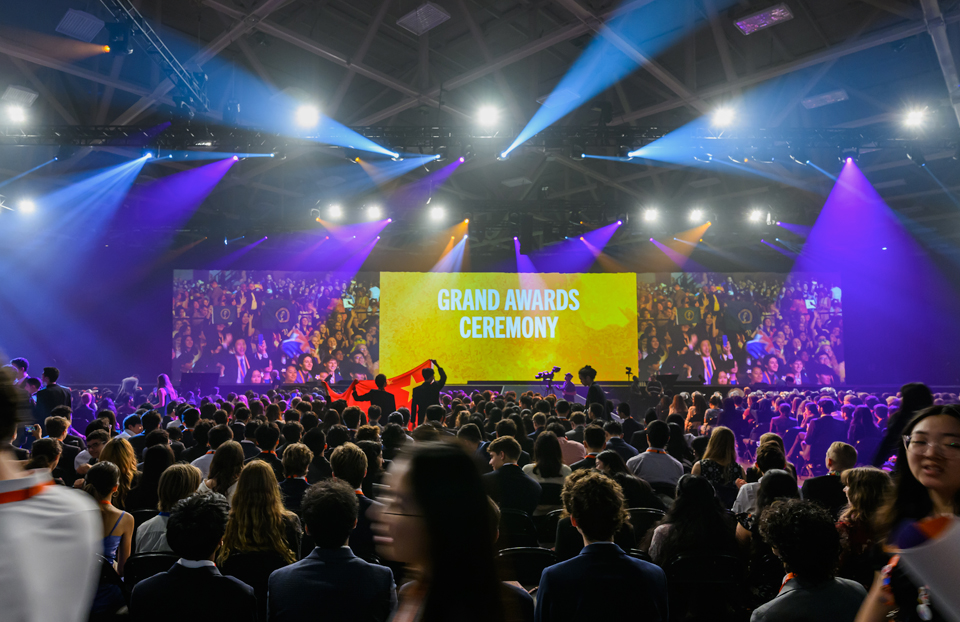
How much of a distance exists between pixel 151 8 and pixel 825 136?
11.6m

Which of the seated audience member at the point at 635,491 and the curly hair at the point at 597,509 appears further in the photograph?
the seated audience member at the point at 635,491

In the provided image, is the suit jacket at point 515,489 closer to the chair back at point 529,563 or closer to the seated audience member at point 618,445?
the chair back at point 529,563

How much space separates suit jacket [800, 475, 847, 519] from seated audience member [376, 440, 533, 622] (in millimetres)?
3782

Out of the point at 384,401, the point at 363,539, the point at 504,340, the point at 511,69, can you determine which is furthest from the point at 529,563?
the point at 504,340

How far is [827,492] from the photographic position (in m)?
4.02

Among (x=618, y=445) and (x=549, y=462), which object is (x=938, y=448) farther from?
(x=618, y=445)

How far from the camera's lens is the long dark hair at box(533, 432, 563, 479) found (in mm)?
4922

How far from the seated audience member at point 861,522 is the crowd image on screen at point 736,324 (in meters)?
16.4

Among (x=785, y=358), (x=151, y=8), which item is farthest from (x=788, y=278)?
(x=151, y=8)

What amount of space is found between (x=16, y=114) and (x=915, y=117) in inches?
600

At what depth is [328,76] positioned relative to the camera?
1165 centimetres

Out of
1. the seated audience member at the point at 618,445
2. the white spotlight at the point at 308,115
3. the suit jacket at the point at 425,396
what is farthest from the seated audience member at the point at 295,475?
the white spotlight at the point at 308,115

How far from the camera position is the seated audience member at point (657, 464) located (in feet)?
17.1

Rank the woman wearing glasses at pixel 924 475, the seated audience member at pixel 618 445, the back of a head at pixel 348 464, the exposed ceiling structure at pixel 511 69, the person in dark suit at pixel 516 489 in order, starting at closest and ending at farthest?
the woman wearing glasses at pixel 924 475
the back of a head at pixel 348 464
the person in dark suit at pixel 516 489
the seated audience member at pixel 618 445
the exposed ceiling structure at pixel 511 69
